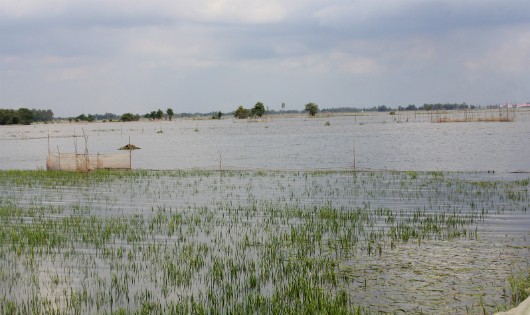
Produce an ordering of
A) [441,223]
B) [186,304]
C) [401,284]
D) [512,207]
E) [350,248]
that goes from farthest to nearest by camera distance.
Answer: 1. [512,207]
2. [441,223]
3. [350,248]
4. [401,284]
5. [186,304]

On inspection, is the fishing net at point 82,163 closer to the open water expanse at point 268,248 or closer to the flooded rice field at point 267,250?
the open water expanse at point 268,248

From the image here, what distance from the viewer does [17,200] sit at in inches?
853

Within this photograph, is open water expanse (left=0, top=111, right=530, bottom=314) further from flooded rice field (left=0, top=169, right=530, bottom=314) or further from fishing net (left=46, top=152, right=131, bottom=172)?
fishing net (left=46, top=152, right=131, bottom=172)

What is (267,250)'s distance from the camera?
12.5m

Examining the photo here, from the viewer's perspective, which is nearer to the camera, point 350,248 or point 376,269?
point 376,269

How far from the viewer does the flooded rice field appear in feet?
30.1

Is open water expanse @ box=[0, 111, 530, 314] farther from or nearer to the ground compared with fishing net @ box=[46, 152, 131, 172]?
nearer to the ground

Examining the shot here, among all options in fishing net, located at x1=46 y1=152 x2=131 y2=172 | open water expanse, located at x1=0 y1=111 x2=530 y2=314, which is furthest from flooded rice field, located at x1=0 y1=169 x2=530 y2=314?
fishing net, located at x1=46 y1=152 x2=131 y2=172

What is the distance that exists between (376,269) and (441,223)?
538 cm

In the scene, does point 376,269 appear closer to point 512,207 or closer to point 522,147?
point 512,207

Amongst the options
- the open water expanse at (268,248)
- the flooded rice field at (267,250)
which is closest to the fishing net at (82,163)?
the open water expanse at (268,248)

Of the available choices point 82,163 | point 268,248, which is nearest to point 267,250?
point 268,248

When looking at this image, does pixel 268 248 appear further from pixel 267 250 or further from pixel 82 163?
pixel 82 163

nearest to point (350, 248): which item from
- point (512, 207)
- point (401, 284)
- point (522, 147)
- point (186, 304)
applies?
point (401, 284)
